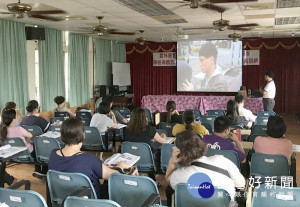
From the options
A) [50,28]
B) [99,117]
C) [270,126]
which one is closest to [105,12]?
[99,117]

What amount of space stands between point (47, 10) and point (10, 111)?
295 centimetres

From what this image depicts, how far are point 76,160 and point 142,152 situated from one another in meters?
1.40

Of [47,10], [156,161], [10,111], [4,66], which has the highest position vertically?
[47,10]

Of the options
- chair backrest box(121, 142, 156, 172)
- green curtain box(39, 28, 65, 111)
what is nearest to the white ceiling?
green curtain box(39, 28, 65, 111)

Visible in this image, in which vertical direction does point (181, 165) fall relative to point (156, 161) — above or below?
above

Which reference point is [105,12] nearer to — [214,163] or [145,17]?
[145,17]

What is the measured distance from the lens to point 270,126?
3674mm

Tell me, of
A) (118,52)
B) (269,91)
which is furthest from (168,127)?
(118,52)

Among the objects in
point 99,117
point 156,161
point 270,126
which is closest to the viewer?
point 270,126

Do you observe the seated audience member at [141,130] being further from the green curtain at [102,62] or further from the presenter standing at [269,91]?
the green curtain at [102,62]

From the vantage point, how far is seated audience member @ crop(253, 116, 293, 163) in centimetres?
362

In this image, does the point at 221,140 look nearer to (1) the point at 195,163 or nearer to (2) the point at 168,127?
(1) the point at 195,163

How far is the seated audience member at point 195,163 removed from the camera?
2479mm

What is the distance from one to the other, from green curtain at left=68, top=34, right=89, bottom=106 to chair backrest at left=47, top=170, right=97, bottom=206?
26.6 feet
